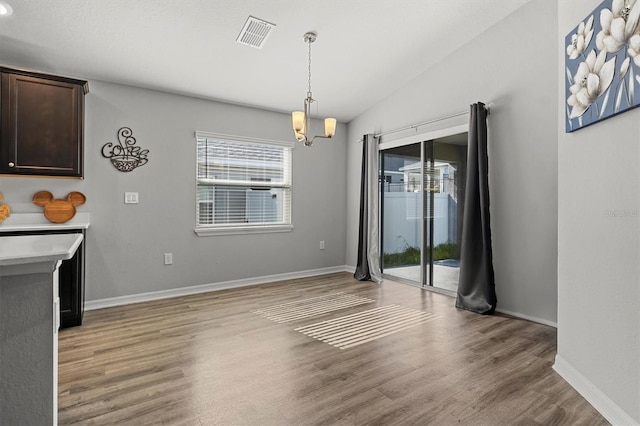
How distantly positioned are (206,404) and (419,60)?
4.00m

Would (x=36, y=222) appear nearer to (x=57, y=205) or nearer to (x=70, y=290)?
(x=57, y=205)

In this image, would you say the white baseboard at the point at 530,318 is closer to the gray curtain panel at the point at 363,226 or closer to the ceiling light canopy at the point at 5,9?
the gray curtain panel at the point at 363,226

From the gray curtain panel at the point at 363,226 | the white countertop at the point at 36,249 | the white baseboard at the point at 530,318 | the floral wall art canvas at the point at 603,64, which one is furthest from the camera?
the gray curtain panel at the point at 363,226

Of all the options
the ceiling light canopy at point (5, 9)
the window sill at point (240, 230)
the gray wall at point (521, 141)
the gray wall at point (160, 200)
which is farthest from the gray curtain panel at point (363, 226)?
the ceiling light canopy at point (5, 9)

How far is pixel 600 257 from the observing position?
186 cm

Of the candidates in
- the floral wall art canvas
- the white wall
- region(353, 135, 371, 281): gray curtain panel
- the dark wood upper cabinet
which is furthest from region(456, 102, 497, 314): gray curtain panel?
the dark wood upper cabinet

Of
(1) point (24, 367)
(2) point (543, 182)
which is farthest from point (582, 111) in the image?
(1) point (24, 367)

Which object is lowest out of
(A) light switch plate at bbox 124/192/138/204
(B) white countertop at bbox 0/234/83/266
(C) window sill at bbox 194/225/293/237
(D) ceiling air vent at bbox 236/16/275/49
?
(C) window sill at bbox 194/225/293/237

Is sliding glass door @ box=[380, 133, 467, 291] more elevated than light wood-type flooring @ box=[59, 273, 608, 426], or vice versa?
sliding glass door @ box=[380, 133, 467, 291]

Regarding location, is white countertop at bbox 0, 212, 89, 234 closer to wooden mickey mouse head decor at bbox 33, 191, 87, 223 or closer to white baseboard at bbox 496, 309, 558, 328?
wooden mickey mouse head decor at bbox 33, 191, 87, 223

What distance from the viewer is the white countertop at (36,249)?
102cm

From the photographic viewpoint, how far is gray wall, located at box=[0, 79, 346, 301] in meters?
3.60

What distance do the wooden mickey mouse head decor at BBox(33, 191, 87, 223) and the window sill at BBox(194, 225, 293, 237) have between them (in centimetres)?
130

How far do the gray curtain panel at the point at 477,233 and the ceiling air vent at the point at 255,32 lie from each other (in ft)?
7.27
